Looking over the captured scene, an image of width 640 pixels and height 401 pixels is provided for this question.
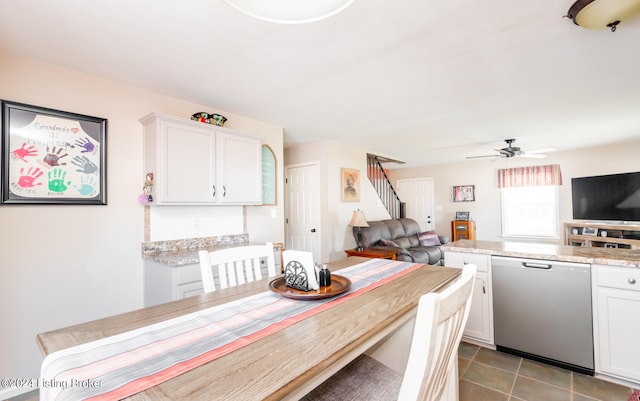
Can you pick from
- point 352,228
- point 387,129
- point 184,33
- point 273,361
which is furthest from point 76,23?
point 352,228

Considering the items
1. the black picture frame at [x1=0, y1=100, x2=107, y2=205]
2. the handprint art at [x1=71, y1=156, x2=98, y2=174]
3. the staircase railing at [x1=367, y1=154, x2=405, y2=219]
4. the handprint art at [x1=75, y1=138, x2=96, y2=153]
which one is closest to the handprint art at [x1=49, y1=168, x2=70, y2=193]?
the black picture frame at [x1=0, y1=100, x2=107, y2=205]

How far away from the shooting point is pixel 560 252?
Result: 7.40 feet

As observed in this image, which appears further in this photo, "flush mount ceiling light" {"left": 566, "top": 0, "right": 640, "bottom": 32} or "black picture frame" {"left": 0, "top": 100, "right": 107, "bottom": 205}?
"black picture frame" {"left": 0, "top": 100, "right": 107, "bottom": 205}

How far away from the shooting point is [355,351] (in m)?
0.89

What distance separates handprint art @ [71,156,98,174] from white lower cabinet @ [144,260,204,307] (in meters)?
0.87

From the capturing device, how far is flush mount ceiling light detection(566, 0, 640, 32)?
1453 millimetres

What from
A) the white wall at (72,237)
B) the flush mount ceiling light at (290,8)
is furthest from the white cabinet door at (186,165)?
the flush mount ceiling light at (290,8)

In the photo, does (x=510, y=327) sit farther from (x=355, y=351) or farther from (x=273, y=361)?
(x=273, y=361)

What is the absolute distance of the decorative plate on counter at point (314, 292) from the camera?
1.21 metres

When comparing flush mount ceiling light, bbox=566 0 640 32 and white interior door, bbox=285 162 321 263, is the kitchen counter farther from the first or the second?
flush mount ceiling light, bbox=566 0 640 32

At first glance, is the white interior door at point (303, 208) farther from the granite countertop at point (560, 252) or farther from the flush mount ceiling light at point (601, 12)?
the flush mount ceiling light at point (601, 12)

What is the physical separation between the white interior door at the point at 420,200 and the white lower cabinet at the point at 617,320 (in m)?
5.77

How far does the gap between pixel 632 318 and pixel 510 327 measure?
73cm

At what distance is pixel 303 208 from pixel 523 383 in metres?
3.52
